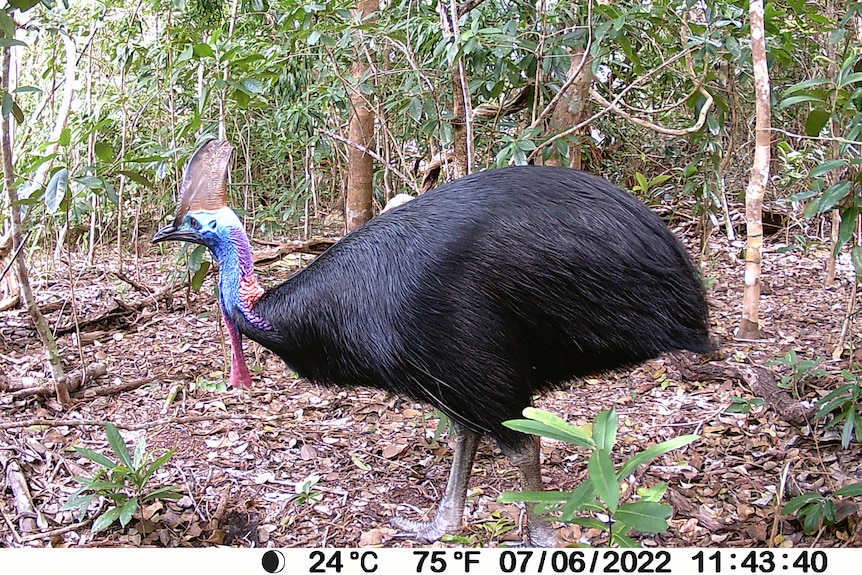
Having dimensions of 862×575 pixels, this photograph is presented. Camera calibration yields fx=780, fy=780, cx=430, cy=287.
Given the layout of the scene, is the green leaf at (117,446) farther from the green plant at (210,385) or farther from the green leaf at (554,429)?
the green leaf at (554,429)

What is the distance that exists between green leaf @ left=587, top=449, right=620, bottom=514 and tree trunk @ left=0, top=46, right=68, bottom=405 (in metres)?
1.63

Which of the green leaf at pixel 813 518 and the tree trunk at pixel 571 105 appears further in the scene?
the tree trunk at pixel 571 105

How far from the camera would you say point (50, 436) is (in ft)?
8.36

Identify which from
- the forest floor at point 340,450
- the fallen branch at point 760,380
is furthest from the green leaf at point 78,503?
the fallen branch at point 760,380

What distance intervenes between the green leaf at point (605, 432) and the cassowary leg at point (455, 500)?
3.29 feet

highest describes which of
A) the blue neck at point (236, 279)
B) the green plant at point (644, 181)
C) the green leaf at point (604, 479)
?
the green plant at point (644, 181)

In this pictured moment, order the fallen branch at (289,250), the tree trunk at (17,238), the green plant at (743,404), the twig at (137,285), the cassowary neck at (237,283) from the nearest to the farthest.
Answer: the cassowary neck at (237,283), the tree trunk at (17,238), the green plant at (743,404), the fallen branch at (289,250), the twig at (137,285)

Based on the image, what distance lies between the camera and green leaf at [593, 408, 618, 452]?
1094 mm

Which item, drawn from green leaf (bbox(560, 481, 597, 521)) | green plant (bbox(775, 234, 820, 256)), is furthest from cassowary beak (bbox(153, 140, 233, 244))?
green plant (bbox(775, 234, 820, 256))

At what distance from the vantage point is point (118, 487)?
2.00 metres

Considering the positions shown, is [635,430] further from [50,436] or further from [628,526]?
[50,436]

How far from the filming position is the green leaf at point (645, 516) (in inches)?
42.7

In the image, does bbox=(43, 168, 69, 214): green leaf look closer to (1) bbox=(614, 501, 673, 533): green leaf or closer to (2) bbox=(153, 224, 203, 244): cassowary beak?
(2) bbox=(153, 224, 203, 244): cassowary beak

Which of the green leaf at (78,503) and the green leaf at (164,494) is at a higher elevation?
the green leaf at (78,503)
